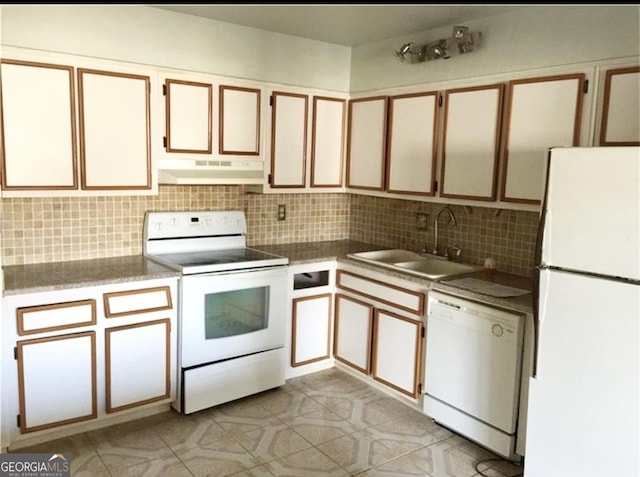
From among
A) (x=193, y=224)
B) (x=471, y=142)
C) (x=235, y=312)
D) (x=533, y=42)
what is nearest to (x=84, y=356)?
(x=235, y=312)

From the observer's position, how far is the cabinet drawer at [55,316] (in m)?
2.59

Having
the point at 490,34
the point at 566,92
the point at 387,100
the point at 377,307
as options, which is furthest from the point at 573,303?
the point at 387,100

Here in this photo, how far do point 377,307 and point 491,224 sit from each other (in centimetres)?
88

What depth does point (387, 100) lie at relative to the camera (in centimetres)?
367

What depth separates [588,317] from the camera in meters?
2.14

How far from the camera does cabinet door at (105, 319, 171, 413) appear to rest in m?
2.87

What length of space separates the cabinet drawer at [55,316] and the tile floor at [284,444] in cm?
63

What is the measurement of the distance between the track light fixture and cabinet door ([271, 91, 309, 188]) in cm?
76

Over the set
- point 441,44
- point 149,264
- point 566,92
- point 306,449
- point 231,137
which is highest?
point 441,44

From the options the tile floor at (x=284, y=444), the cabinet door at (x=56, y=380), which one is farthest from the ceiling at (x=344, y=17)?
the tile floor at (x=284, y=444)

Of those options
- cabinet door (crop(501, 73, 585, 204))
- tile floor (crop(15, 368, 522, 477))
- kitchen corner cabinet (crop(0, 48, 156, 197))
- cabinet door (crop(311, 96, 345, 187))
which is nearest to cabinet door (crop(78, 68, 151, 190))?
kitchen corner cabinet (crop(0, 48, 156, 197))

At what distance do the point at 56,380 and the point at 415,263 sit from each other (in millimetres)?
2270

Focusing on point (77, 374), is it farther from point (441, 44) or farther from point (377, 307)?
point (441, 44)

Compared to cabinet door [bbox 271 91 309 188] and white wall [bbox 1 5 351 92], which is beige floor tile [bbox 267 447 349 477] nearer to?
cabinet door [bbox 271 91 309 188]
